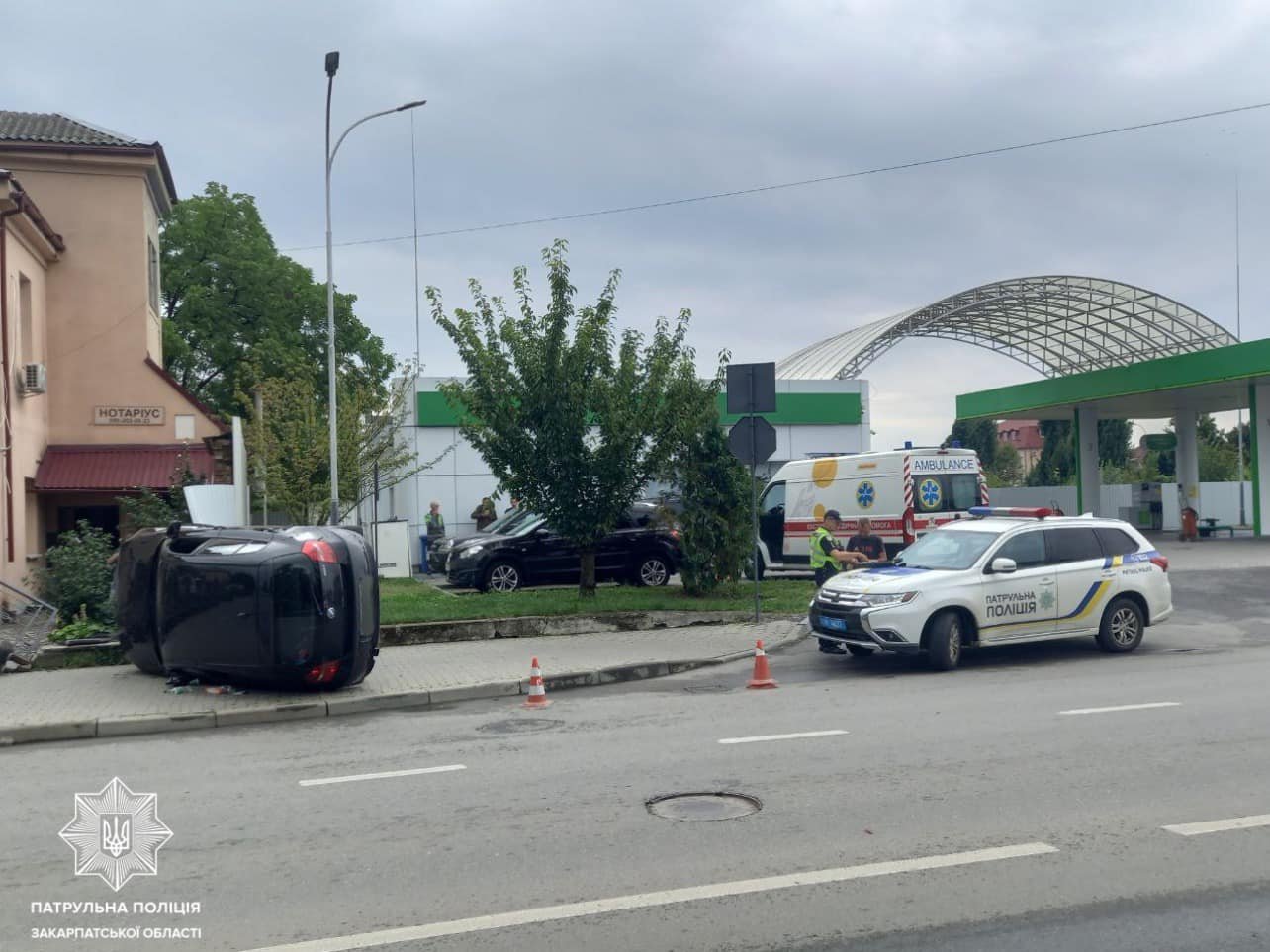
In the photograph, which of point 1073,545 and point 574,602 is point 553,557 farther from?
point 1073,545

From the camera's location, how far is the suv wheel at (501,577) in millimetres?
20234

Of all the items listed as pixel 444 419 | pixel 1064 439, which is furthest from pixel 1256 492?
pixel 1064 439

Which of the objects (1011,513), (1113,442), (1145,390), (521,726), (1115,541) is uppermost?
(1113,442)

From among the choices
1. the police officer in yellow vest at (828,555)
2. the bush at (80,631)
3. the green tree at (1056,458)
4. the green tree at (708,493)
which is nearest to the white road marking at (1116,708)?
the police officer in yellow vest at (828,555)

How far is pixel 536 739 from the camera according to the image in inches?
362

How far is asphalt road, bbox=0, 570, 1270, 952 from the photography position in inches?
195

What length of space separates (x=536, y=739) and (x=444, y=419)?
25.1 m

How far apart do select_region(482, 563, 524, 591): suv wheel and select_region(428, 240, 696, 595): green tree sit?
3.23 m

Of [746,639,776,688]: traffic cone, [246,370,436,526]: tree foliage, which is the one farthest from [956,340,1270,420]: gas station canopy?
[746,639,776,688]: traffic cone

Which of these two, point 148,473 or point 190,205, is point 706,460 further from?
point 190,205

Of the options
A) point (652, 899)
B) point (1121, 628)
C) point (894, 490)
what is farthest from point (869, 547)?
point (652, 899)

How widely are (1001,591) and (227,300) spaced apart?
29058 mm

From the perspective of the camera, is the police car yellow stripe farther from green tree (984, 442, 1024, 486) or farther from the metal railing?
green tree (984, 442, 1024, 486)

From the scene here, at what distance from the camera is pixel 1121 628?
13711 mm
